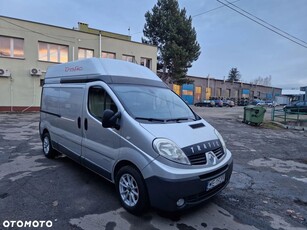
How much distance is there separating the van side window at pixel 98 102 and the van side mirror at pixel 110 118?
196mm

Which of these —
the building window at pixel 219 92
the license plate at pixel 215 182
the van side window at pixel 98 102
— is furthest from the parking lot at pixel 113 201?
the building window at pixel 219 92

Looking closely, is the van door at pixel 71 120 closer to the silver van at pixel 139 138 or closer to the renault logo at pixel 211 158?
the silver van at pixel 139 138

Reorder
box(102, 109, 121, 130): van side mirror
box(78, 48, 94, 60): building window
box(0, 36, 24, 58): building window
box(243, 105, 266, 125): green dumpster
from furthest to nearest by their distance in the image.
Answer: box(78, 48, 94, 60): building window
box(0, 36, 24, 58): building window
box(243, 105, 266, 125): green dumpster
box(102, 109, 121, 130): van side mirror

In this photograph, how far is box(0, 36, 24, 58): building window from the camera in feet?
59.6

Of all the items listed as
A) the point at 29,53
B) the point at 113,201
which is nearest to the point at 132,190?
the point at 113,201

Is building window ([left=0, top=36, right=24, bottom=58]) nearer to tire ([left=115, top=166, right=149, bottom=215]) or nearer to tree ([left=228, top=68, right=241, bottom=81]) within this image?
tire ([left=115, top=166, right=149, bottom=215])

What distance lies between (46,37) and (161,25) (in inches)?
651

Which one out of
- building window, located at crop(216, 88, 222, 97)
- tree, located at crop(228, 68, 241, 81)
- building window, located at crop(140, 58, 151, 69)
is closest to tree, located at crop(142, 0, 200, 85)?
building window, located at crop(140, 58, 151, 69)

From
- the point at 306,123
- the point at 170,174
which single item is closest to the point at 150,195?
the point at 170,174

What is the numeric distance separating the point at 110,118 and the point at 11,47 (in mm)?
19417

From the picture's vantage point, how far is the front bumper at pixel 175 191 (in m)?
2.87

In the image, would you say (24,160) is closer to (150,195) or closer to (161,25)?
(150,195)

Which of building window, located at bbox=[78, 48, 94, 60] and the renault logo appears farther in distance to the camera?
building window, located at bbox=[78, 48, 94, 60]

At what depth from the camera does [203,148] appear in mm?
3238
